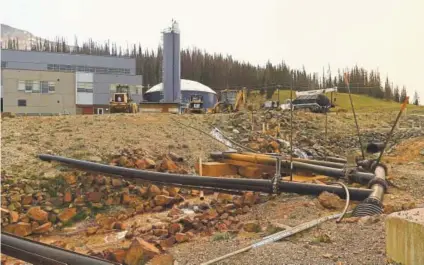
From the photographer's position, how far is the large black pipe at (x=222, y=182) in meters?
8.85

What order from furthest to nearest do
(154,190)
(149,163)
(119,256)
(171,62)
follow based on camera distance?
(171,62)
(149,163)
(154,190)
(119,256)

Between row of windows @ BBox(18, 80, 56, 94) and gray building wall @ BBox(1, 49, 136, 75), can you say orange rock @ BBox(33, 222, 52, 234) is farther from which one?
gray building wall @ BBox(1, 49, 136, 75)

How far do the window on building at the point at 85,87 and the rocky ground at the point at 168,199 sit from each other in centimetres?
3287

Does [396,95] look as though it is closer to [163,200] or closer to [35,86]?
[35,86]

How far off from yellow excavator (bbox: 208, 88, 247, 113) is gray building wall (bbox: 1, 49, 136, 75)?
2768 centimetres

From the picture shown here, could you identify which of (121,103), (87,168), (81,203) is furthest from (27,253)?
(121,103)

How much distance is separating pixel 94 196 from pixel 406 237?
1022 centimetres

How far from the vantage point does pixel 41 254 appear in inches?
207

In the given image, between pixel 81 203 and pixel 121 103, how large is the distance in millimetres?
18890

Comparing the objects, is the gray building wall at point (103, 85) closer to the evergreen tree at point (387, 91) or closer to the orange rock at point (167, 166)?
the evergreen tree at point (387, 91)

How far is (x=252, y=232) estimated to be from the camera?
7.17 m

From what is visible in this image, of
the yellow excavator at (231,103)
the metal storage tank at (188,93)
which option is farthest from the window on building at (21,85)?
the yellow excavator at (231,103)

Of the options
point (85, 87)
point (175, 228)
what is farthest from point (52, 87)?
point (175, 228)

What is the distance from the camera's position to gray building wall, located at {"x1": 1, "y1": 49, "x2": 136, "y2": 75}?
5912 cm
